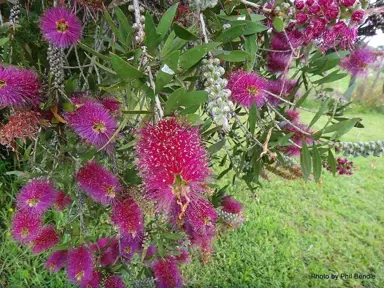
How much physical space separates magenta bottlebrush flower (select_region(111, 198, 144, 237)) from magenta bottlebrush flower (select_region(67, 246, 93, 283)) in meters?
0.20

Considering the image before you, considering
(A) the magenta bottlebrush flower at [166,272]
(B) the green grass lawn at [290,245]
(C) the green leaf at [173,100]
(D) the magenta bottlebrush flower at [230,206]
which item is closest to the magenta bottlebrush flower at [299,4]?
(C) the green leaf at [173,100]

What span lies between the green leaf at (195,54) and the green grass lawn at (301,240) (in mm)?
1489

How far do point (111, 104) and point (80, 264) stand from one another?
1.46 feet

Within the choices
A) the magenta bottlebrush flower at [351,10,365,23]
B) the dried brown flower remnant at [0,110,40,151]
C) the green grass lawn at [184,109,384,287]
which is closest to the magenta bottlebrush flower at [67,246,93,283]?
the dried brown flower remnant at [0,110,40,151]

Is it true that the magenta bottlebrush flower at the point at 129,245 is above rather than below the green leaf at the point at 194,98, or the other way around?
below

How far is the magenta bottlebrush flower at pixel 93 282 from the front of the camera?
3.67 ft

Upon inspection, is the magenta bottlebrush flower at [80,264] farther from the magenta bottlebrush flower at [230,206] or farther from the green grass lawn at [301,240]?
the green grass lawn at [301,240]

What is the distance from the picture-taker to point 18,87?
75 centimetres

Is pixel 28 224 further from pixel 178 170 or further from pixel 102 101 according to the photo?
pixel 178 170

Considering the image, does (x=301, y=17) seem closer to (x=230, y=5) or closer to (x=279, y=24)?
(x=279, y=24)

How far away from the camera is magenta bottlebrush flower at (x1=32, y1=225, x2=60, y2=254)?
106 cm

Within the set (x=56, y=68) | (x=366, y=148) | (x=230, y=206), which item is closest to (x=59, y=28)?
(x=56, y=68)

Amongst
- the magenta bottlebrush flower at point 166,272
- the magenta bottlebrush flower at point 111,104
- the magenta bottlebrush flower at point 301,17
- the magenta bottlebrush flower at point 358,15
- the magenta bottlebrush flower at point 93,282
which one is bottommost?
the magenta bottlebrush flower at point 166,272

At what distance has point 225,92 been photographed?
63cm
